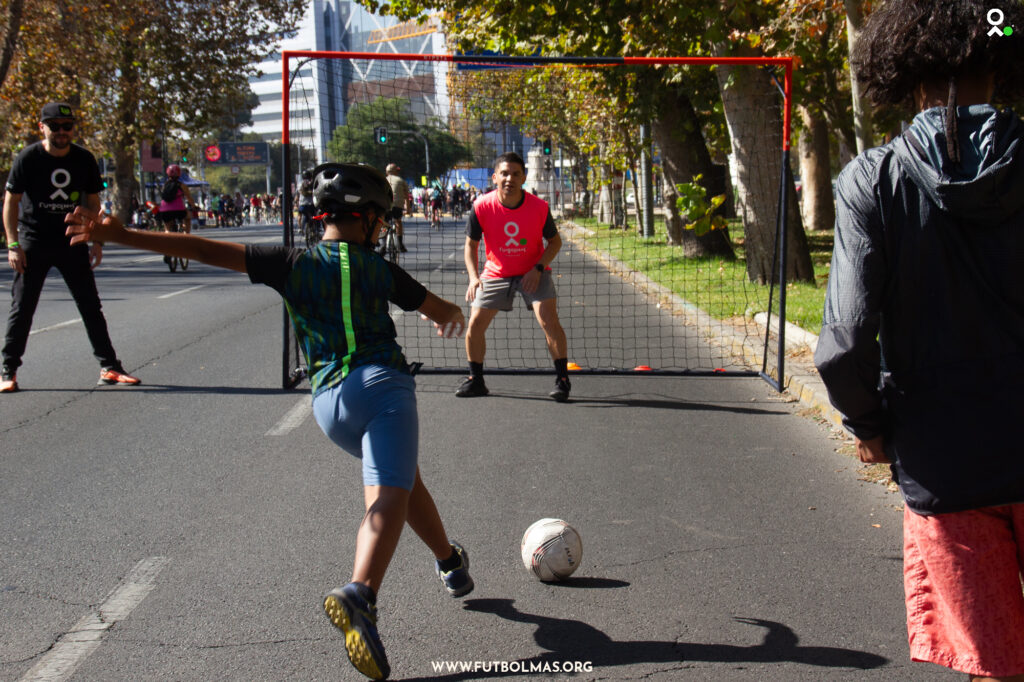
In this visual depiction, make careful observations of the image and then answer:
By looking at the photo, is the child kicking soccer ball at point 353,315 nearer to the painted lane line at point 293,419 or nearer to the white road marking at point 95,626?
the white road marking at point 95,626

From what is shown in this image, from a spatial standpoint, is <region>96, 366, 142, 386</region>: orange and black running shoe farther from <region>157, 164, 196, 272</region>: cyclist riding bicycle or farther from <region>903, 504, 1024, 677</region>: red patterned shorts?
<region>157, 164, 196, 272</region>: cyclist riding bicycle

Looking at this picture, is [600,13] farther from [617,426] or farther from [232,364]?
[617,426]

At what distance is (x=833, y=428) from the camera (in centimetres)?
682

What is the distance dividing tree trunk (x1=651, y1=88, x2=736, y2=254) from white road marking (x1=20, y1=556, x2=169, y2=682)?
15911 millimetres

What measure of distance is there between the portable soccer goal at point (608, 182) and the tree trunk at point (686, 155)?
3 cm

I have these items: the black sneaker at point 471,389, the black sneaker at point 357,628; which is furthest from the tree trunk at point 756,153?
the black sneaker at point 357,628

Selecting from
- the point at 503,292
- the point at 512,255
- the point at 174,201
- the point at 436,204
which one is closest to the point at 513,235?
the point at 512,255

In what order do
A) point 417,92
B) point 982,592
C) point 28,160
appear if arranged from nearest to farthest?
point 982,592, point 28,160, point 417,92

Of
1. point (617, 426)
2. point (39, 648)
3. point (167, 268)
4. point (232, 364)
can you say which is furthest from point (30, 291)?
point (167, 268)

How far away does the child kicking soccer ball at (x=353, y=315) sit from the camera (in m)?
3.18

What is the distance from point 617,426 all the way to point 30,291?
4.94 meters

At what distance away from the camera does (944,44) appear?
2.19 metres

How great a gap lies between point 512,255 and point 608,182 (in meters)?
5.05

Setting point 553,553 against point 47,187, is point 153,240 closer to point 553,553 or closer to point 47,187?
point 553,553
